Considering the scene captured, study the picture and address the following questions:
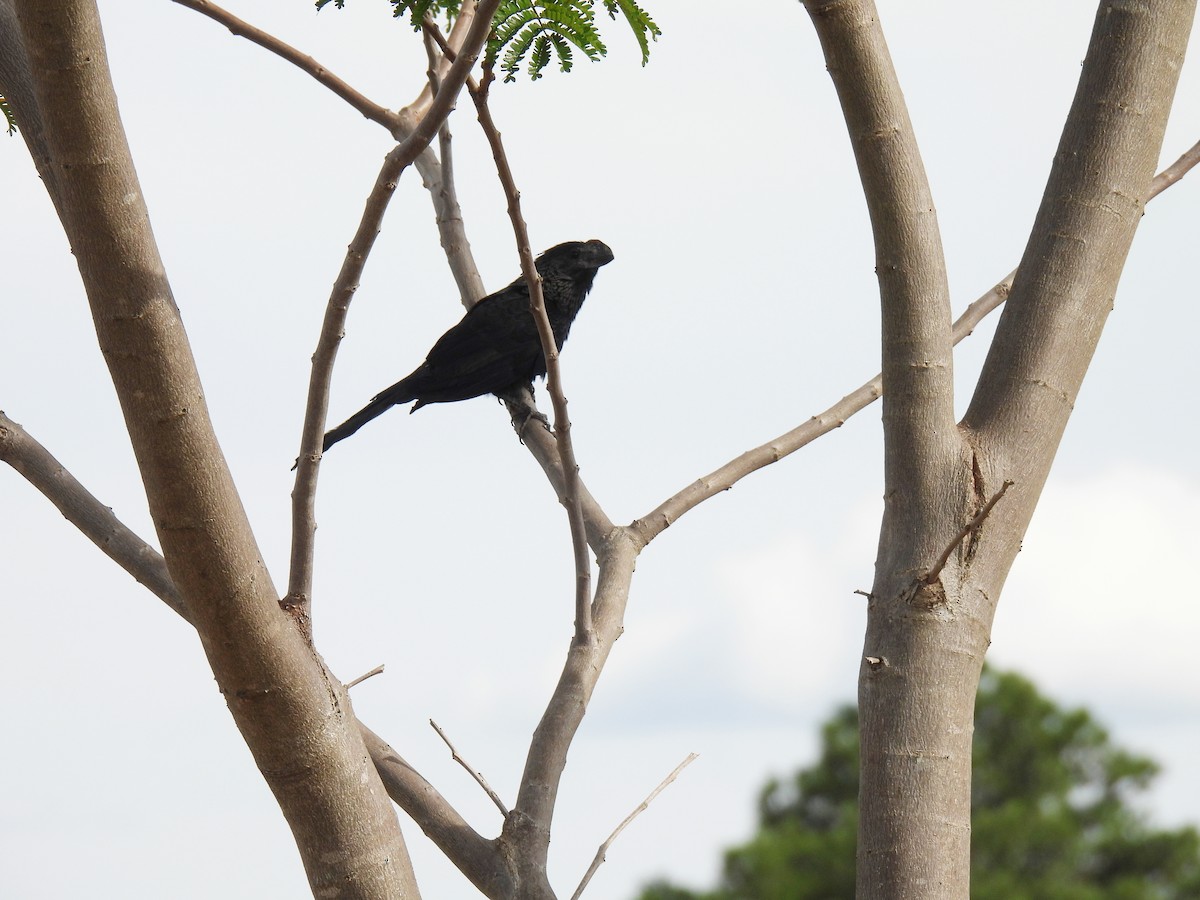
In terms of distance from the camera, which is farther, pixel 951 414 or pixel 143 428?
pixel 951 414

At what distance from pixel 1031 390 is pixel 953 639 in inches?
19.3

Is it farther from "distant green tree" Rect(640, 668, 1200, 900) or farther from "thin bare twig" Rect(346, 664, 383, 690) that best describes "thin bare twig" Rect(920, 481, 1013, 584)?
"distant green tree" Rect(640, 668, 1200, 900)

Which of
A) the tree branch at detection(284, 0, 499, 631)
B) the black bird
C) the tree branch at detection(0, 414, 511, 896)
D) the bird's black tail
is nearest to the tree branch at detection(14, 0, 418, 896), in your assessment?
the tree branch at detection(284, 0, 499, 631)

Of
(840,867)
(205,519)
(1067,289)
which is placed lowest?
(205,519)

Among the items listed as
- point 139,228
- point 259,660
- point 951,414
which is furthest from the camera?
point 951,414

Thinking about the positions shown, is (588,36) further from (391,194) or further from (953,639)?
(953,639)

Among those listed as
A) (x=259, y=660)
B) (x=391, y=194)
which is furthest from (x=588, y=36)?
(x=259, y=660)

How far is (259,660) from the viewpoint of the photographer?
176cm

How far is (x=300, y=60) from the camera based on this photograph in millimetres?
3027

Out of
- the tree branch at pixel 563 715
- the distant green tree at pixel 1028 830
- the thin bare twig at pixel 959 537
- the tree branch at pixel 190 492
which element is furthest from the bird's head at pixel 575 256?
the distant green tree at pixel 1028 830

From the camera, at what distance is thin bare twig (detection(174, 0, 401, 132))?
9.01 ft

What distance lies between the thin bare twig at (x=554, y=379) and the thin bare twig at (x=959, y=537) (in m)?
0.70

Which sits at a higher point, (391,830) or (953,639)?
(953,639)

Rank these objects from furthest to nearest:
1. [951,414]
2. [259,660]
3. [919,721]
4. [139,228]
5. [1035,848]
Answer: [1035,848] < [951,414] < [919,721] < [259,660] < [139,228]
